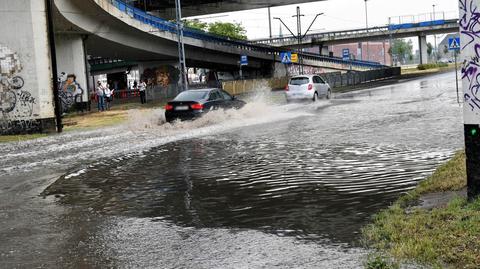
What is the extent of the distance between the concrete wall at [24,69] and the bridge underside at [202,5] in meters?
37.0

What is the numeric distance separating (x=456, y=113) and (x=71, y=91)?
25646 mm

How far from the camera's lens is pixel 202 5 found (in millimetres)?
63906

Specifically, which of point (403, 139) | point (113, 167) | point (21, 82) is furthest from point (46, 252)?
point (21, 82)

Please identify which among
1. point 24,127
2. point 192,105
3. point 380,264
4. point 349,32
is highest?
point 349,32

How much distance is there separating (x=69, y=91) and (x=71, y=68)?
1.51 meters

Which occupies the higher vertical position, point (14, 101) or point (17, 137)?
point (14, 101)

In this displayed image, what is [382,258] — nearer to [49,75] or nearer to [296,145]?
[296,145]

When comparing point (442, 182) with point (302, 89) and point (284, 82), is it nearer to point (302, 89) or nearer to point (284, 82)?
point (302, 89)

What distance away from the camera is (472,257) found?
5.01m

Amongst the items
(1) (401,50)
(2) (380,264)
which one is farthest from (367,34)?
(2) (380,264)

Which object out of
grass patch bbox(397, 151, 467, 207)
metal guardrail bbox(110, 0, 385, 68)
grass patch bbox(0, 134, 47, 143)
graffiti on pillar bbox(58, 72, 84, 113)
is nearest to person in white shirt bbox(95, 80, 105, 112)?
graffiti on pillar bbox(58, 72, 84, 113)

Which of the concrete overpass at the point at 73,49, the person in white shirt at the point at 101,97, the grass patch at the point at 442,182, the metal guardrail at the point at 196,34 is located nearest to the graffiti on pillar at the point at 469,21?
the grass patch at the point at 442,182

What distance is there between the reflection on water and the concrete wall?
10.5m

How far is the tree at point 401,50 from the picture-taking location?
168500 millimetres
